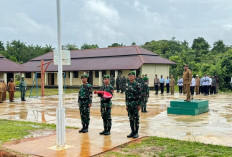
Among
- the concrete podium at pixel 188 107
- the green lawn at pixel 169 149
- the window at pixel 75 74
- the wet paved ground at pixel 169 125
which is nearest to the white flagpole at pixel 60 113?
the wet paved ground at pixel 169 125

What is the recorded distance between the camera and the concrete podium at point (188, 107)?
39.5 feet

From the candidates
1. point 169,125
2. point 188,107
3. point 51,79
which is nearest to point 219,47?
point 51,79

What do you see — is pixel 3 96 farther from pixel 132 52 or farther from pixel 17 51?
pixel 17 51

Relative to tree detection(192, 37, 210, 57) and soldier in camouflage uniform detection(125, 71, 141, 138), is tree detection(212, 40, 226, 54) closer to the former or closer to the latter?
tree detection(192, 37, 210, 57)

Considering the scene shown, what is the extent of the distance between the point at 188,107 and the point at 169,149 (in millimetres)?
5953

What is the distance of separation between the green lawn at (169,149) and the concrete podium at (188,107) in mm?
4987

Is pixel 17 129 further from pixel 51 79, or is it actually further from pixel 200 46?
pixel 200 46

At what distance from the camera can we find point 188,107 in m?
12.2

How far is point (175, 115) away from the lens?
12148mm

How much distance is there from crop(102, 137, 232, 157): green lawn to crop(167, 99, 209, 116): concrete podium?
4.99 meters

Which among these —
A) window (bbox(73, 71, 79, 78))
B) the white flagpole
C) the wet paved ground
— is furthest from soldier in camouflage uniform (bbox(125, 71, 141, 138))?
window (bbox(73, 71, 79, 78))

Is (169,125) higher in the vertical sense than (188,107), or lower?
lower

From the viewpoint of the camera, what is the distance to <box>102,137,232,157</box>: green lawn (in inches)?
243

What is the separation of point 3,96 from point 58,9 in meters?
14.6
